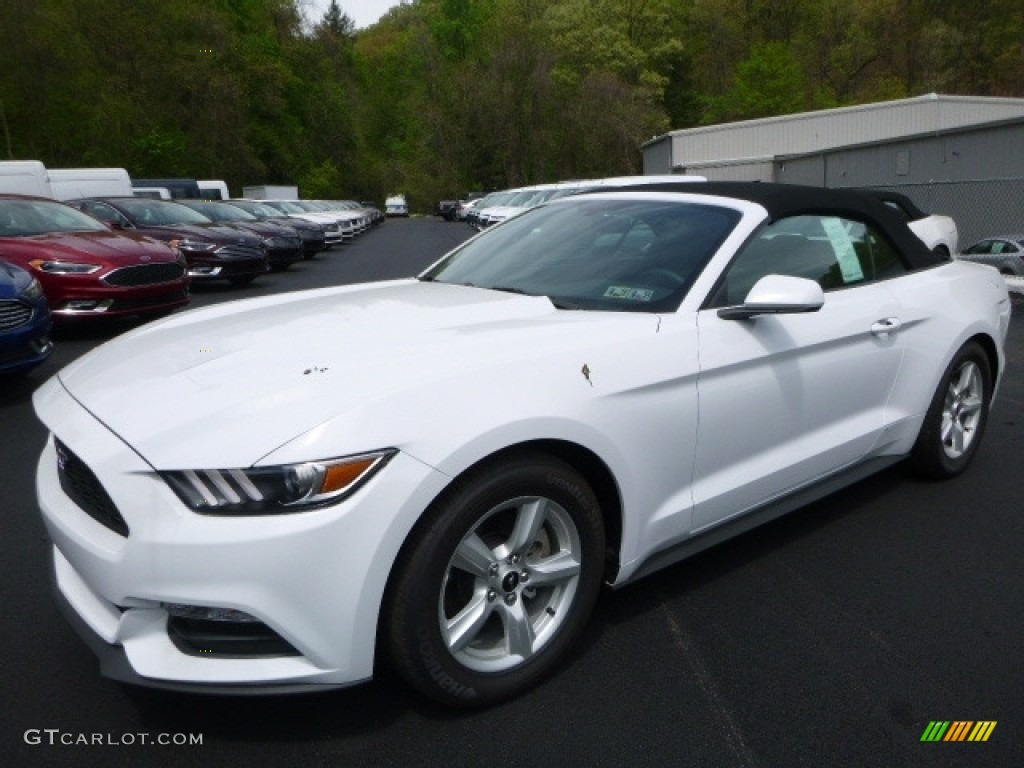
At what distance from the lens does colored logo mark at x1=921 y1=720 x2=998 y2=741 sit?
2.45 m

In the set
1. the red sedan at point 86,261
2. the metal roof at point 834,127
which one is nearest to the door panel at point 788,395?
the red sedan at point 86,261

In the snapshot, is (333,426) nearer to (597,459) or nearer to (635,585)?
(597,459)

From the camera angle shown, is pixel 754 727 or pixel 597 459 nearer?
pixel 754 727

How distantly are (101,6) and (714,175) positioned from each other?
108 feet

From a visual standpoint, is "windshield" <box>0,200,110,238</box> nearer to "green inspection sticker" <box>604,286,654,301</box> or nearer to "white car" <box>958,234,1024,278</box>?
"green inspection sticker" <box>604,286,654,301</box>

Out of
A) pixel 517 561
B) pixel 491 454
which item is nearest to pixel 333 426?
pixel 491 454

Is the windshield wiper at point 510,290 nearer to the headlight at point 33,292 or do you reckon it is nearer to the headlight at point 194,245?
the headlight at point 33,292

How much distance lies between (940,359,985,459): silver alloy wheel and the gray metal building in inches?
475

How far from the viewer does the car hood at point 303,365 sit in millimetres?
2215

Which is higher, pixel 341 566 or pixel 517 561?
pixel 341 566

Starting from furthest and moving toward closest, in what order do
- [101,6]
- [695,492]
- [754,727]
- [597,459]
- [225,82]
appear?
[225,82] → [101,6] → [695,492] → [597,459] → [754,727]

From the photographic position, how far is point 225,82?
48938 mm

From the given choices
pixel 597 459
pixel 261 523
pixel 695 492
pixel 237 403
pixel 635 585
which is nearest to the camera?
pixel 261 523

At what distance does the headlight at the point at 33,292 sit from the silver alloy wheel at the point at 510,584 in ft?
17.7
